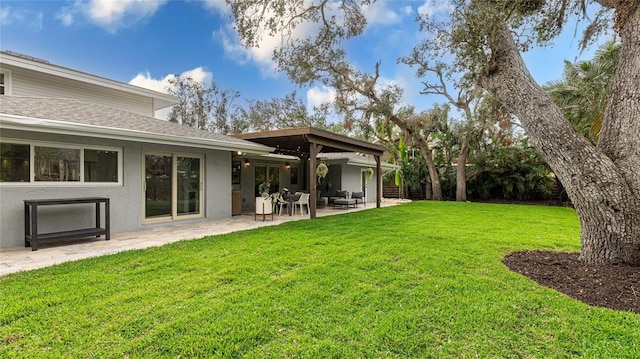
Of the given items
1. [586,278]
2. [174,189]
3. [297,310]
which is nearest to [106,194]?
[174,189]

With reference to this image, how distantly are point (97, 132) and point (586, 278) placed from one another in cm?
896

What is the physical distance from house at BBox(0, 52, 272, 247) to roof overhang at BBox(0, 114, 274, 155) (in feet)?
0.05

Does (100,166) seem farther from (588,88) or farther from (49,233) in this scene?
(588,88)

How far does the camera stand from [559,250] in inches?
239

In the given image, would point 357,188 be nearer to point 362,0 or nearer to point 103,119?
point 362,0

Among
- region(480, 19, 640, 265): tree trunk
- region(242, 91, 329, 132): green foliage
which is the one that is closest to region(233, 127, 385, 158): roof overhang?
region(480, 19, 640, 265): tree trunk

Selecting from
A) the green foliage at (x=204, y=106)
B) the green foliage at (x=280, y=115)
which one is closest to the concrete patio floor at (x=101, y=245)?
the green foliage at (x=280, y=115)

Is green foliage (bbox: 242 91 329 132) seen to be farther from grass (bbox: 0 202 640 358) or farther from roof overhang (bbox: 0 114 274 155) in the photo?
grass (bbox: 0 202 640 358)

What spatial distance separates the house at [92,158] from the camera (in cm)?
614

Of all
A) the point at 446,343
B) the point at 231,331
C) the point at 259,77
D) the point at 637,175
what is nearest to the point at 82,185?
the point at 231,331


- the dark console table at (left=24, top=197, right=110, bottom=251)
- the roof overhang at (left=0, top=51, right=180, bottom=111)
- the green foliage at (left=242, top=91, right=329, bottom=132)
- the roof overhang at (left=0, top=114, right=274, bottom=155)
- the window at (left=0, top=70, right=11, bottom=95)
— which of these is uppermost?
the green foliage at (left=242, top=91, right=329, bottom=132)

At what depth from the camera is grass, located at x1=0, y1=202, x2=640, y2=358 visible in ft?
8.75

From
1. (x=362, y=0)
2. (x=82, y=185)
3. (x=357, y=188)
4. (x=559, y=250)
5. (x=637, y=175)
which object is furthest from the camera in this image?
(x=357, y=188)

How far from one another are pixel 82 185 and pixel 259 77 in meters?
19.3
